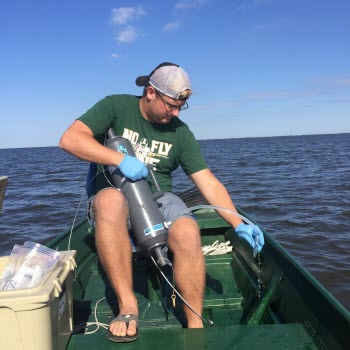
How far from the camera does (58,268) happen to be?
6.82ft

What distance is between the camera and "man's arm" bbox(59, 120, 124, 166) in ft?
9.04

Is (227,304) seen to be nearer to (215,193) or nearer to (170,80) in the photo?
(215,193)

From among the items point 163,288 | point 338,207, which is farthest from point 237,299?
point 338,207

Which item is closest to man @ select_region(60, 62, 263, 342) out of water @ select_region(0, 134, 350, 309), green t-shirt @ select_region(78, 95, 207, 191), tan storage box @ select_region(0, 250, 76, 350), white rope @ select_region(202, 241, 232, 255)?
green t-shirt @ select_region(78, 95, 207, 191)

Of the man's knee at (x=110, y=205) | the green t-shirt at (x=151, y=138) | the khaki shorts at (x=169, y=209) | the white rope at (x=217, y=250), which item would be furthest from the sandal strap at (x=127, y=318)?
the white rope at (x=217, y=250)

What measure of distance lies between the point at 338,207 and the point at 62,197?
31.9 ft

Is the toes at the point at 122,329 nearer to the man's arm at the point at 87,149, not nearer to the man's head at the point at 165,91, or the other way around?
the man's arm at the point at 87,149

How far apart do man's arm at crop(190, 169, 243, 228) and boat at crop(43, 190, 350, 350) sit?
22.8 inches

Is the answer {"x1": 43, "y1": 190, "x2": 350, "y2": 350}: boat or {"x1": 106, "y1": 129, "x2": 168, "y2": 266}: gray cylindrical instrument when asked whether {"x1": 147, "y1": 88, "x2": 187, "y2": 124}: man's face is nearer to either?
{"x1": 106, "y1": 129, "x2": 168, "y2": 266}: gray cylindrical instrument

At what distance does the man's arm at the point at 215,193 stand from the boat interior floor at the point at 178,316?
30.2 inches

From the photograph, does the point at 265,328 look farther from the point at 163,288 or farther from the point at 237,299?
the point at 163,288

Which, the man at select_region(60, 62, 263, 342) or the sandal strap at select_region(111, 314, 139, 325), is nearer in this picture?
the sandal strap at select_region(111, 314, 139, 325)

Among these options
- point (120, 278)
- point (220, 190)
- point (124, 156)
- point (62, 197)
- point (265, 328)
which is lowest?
point (62, 197)

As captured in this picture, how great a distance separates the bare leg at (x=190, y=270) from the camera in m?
2.57
